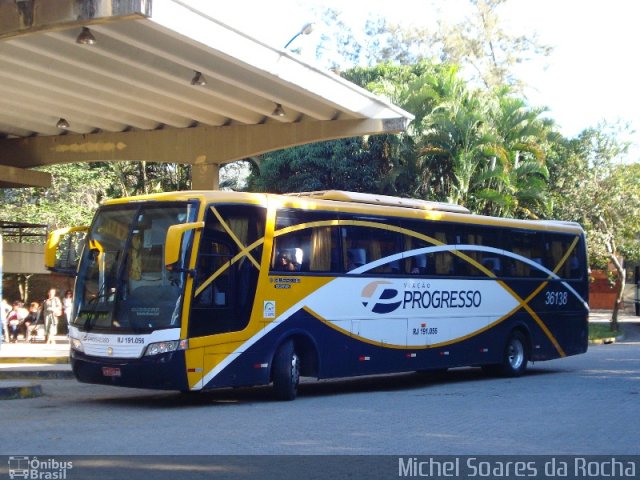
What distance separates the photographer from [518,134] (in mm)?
34969

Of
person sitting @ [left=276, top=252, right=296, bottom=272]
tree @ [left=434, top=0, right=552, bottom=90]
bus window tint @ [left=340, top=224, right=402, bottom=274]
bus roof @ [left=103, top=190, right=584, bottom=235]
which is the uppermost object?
tree @ [left=434, top=0, right=552, bottom=90]

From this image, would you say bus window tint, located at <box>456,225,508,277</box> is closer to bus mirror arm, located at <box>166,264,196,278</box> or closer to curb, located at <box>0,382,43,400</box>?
bus mirror arm, located at <box>166,264,196,278</box>

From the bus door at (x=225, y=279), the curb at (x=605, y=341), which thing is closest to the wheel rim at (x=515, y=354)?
the bus door at (x=225, y=279)

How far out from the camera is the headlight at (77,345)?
14.1 m

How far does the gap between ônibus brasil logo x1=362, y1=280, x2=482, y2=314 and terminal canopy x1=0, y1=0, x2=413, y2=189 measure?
5.46 m

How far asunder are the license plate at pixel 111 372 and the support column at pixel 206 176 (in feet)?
40.6

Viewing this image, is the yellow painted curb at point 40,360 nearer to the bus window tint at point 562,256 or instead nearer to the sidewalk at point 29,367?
the sidewalk at point 29,367

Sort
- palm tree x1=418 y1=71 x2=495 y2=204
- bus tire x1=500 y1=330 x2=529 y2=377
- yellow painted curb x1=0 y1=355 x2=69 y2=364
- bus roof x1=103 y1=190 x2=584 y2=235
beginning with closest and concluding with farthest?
bus roof x1=103 y1=190 x2=584 y2=235
bus tire x1=500 y1=330 x2=529 y2=377
yellow painted curb x1=0 y1=355 x2=69 y2=364
palm tree x1=418 y1=71 x2=495 y2=204

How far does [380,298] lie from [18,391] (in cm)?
618

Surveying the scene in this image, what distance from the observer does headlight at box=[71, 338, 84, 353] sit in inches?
555

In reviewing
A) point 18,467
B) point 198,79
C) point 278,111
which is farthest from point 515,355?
point 18,467

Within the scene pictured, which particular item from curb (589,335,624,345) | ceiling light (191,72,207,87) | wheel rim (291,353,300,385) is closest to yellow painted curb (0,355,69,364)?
ceiling light (191,72,207,87)

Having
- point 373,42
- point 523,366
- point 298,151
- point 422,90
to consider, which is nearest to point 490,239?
point 523,366

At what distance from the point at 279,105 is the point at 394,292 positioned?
7.89 meters
